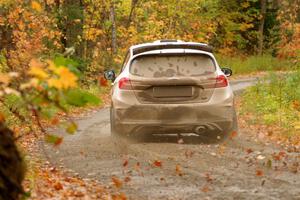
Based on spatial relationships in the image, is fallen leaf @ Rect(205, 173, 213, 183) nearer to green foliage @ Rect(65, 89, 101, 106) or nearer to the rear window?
the rear window

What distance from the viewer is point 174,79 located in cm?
1022

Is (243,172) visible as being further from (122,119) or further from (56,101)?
(56,101)

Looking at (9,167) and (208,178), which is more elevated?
(9,167)

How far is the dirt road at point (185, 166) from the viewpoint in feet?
24.3

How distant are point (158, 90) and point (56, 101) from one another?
6205mm

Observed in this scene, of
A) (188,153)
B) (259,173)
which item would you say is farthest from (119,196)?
(188,153)

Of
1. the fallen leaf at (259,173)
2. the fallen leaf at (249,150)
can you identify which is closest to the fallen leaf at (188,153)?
the fallen leaf at (249,150)

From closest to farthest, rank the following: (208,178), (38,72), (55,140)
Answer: (38,72) → (55,140) → (208,178)

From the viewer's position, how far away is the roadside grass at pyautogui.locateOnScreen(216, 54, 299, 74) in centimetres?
3756

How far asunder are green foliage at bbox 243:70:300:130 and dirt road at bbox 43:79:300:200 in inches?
98.4

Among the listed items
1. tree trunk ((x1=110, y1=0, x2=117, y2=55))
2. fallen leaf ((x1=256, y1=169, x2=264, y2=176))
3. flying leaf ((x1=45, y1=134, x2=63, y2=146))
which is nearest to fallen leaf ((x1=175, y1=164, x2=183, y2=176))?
fallen leaf ((x1=256, y1=169, x2=264, y2=176))

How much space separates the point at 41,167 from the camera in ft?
29.8

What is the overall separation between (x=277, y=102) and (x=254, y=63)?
22.1m

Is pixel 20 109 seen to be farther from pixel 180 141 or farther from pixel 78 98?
pixel 78 98
